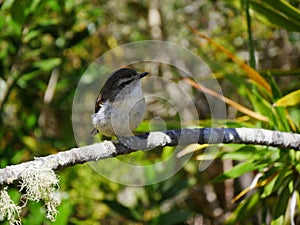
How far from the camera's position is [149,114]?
440cm

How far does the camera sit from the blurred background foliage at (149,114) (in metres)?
2.36

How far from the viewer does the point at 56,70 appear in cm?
349

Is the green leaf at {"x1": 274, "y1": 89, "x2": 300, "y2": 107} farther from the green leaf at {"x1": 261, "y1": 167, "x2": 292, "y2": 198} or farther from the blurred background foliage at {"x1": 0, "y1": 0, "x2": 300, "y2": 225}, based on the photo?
the green leaf at {"x1": 261, "y1": 167, "x2": 292, "y2": 198}

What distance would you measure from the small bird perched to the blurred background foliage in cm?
30

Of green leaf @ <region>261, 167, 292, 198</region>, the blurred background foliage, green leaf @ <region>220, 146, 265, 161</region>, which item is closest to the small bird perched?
the blurred background foliage

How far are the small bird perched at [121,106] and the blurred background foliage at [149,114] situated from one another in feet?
0.97

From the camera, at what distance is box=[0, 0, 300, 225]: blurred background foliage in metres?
2.36

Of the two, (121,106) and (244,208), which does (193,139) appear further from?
(244,208)

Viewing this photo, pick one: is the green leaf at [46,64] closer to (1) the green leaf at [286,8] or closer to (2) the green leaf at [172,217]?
(2) the green leaf at [172,217]

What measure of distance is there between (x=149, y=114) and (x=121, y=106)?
7.72 ft

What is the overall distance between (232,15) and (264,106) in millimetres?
2323

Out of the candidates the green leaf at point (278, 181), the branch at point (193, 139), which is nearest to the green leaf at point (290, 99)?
the branch at point (193, 139)

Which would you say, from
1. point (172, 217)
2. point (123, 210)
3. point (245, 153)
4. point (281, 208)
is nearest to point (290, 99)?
point (245, 153)

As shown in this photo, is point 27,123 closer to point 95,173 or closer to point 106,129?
point 95,173
